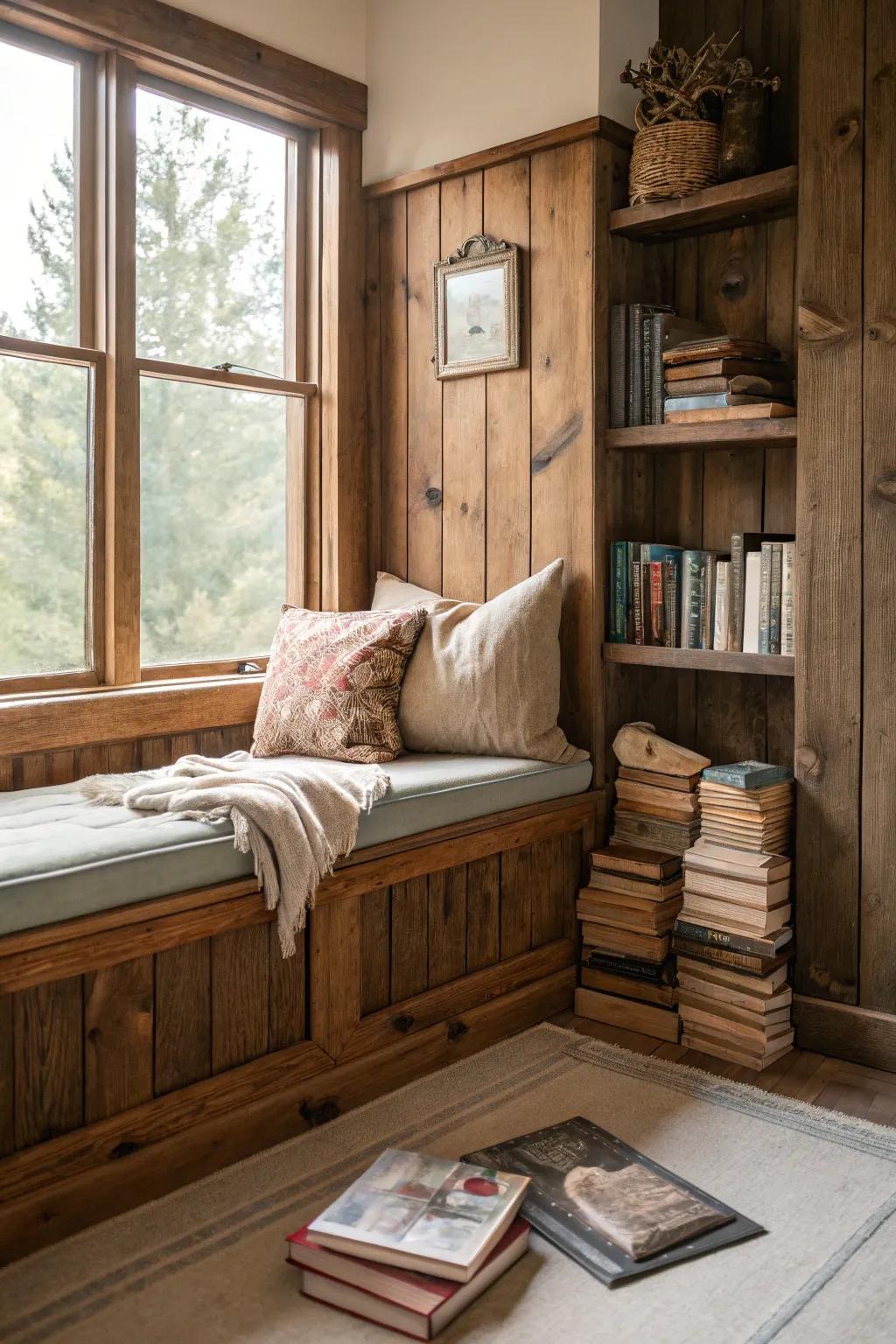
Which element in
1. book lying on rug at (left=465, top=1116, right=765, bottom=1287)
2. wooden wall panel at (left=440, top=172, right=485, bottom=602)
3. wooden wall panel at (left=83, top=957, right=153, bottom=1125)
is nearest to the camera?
book lying on rug at (left=465, top=1116, right=765, bottom=1287)

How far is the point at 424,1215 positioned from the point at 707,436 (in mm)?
1818

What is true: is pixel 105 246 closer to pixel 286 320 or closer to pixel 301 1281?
pixel 286 320

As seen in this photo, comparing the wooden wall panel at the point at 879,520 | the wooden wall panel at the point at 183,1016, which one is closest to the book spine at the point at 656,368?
the wooden wall panel at the point at 879,520

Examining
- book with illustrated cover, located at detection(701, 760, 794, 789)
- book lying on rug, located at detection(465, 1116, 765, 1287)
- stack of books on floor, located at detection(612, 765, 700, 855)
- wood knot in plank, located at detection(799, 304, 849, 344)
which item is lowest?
book lying on rug, located at detection(465, 1116, 765, 1287)

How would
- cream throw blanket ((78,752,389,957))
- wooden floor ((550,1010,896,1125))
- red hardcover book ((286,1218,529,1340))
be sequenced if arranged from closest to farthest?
1. red hardcover book ((286,1218,529,1340))
2. cream throw blanket ((78,752,389,957))
3. wooden floor ((550,1010,896,1125))

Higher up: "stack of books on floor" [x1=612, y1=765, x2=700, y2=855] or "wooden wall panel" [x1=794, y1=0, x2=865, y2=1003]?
"wooden wall panel" [x1=794, y1=0, x2=865, y2=1003]

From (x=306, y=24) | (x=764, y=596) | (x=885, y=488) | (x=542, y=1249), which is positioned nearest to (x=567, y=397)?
(x=764, y=596)

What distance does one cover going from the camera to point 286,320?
3.34 metres

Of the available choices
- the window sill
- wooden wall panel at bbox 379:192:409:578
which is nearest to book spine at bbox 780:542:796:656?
wooden wall panel at bbox 379:192:409:578

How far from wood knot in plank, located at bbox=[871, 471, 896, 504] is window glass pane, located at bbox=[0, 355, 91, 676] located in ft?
6.05

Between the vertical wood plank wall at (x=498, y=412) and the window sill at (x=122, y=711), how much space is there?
70 centimetres

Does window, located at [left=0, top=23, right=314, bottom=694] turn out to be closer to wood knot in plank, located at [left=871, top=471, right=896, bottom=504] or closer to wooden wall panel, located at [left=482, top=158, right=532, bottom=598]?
wooden wall panel, located at [left=482, top=158, right=532, bottom=598]

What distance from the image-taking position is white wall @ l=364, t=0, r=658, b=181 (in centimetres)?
291

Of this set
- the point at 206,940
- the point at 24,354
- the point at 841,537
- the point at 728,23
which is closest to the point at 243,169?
the point at 24,354
